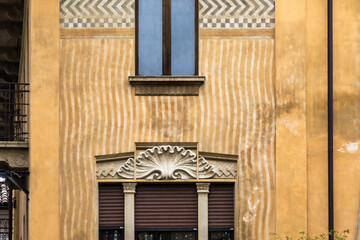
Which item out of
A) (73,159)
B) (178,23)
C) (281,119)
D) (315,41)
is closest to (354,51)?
(315,41)

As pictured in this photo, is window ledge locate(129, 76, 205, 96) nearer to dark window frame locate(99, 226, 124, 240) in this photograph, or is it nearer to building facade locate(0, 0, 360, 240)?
building facade locate(0, 0, 360, 240)

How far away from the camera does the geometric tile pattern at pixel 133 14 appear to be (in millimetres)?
19812

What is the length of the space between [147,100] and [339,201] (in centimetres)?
450

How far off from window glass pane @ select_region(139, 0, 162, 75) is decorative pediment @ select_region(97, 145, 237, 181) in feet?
5.67

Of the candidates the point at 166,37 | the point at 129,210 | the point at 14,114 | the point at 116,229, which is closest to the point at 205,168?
the point at 129,210

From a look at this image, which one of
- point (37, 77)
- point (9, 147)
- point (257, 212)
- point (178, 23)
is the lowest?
point (257, 212)

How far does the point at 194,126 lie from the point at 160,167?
1.11 metres

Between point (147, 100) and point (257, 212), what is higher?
point (147, 100)

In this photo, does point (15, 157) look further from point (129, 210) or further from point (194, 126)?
point (194, 126)

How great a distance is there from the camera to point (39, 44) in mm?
19609

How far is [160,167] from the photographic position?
1959 centimetres

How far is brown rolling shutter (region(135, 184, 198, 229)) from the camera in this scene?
19703 millimetres

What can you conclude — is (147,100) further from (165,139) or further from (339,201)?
(339,201)

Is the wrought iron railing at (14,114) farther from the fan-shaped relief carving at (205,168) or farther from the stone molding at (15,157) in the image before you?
the fan-shaped relief carving at (205,168)
